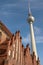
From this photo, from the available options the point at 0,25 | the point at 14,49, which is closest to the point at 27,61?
the point at 14,49

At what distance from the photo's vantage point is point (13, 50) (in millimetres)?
27844

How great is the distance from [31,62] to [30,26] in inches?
1897

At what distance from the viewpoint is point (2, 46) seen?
26094 mm

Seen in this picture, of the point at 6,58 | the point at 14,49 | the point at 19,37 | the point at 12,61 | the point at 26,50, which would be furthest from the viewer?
the point at 26,50

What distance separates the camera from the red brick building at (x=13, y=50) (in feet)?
82.1

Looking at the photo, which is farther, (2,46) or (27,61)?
(27,61)

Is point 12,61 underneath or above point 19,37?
underneath

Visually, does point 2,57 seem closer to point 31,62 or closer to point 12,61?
point 12,61

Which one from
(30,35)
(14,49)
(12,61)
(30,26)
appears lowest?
(12,61)

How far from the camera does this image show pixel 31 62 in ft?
116

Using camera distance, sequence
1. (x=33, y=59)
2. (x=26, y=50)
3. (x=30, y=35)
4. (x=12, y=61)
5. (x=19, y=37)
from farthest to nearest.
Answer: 1. (x=30, y=35)
2. (x=33, y=59)
3. (x=26, y=50)
4. (x=19, y=37)
5. (x=12, y=61)

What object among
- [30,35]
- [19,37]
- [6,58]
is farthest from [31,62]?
[30,35]

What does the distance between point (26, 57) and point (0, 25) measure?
812 cm

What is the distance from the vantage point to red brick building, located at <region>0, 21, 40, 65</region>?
25019 mm
